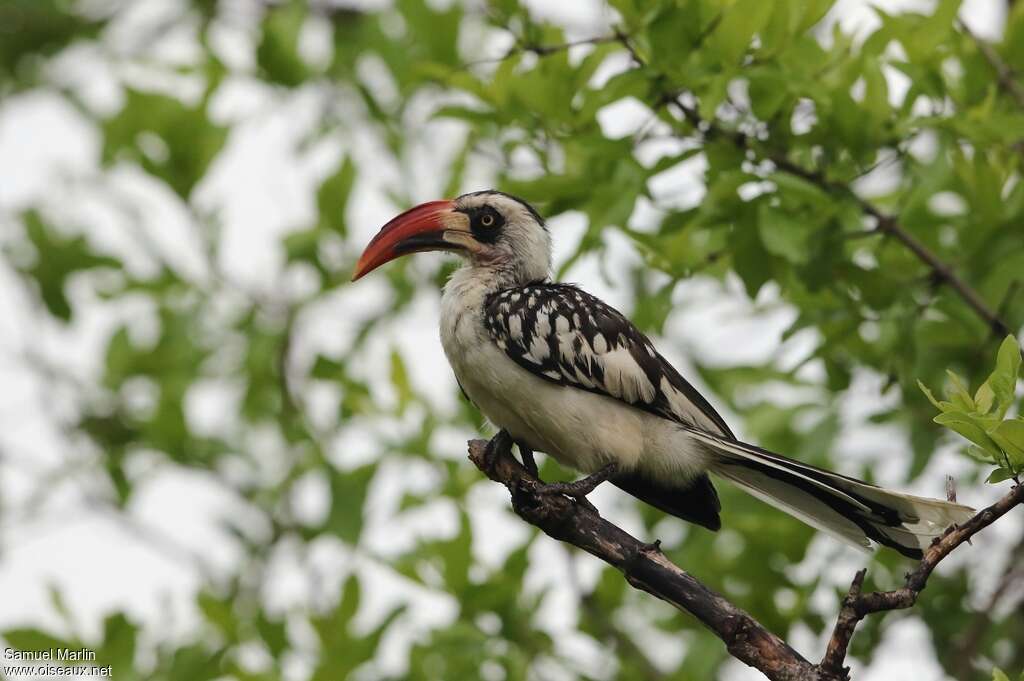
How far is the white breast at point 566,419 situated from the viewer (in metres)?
4.01

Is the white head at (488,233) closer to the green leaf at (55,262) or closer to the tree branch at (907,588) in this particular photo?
the tree branch at (907,588)

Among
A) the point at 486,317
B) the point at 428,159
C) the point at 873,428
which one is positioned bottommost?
the point at 486,317

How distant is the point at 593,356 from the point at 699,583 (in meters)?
1.22

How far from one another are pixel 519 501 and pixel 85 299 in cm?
390

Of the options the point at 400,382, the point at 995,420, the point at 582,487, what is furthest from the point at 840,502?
the point at 400,382

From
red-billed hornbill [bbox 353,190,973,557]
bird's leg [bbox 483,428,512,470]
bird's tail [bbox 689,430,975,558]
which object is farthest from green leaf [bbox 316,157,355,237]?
bird's tail [bbox 689,430,975,558]

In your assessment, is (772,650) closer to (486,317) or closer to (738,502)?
(486,317)

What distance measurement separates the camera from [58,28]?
8578 millimetres

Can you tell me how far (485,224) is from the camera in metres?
4.66

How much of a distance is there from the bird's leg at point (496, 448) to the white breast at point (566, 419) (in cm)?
3

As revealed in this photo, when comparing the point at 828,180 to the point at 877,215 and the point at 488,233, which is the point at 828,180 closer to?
the point at 877,215

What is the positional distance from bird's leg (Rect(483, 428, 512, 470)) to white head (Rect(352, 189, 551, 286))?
67cm

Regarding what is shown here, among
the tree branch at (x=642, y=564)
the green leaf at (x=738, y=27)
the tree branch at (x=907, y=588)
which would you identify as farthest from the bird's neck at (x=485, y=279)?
the tree branch at (x=907, y=588)

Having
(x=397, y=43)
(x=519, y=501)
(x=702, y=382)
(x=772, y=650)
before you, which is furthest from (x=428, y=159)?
(x=772, y=650)
